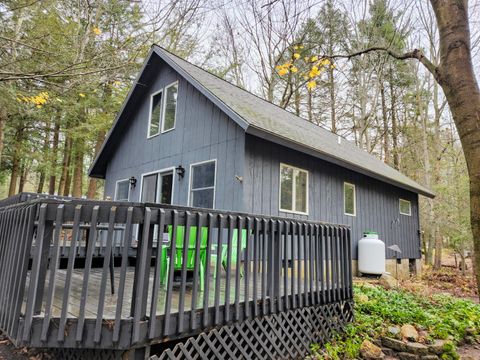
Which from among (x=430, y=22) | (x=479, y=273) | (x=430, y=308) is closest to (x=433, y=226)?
(x=430, y=22)

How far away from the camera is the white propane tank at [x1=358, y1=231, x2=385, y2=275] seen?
8.57m

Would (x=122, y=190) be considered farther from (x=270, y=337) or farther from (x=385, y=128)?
(x=385, y=128)

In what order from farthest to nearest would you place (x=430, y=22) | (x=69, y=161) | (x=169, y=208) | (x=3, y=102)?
(x=69, y=161) → (x=430, y=22) → (x=3, y=102) → (x=169, y=208)

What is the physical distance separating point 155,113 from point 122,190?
2.63m

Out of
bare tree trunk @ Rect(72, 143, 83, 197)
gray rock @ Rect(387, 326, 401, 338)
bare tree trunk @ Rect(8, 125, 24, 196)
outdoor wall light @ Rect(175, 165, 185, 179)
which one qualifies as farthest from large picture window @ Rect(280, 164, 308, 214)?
bare tree trunk @ Rect(8, 125, 24, 196)

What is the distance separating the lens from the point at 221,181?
22.5 feet

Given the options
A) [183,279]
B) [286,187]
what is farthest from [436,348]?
[286,187]

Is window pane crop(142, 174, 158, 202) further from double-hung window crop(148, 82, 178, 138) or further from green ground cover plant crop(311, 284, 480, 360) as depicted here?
green ground cover plant crop(311, 284, 480, 360)

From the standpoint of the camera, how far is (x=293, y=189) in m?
7.45

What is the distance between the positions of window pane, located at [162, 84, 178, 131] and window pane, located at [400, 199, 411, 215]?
8.48 metres

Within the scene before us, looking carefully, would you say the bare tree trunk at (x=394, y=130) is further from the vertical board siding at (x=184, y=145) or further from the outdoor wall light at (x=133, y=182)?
the outdoor wall light at (x=133, y=182)

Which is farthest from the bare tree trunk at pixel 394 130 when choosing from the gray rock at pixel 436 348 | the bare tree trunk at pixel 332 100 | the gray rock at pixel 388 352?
the gray rock at pixel 388 352

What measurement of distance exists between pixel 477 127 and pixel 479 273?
1.17m

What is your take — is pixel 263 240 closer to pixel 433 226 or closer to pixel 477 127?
pixel 477 127
